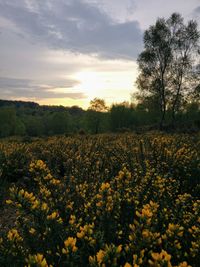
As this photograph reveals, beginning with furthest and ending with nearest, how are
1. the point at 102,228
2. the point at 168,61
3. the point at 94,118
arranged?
1. the point at 94,118
2. the point at 168,61
3. the point at 102,228

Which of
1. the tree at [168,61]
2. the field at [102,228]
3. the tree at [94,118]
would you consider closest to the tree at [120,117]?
the tree at [94,118]

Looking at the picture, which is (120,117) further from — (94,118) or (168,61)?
(168,61)

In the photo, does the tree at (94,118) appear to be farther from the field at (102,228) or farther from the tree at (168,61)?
the field at (102,228)

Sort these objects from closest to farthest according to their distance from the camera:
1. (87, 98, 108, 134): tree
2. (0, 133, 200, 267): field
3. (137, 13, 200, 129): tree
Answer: (0, 133, 200, 267): field < (137, 13, 200, 129): tree < (87, 98, 108, 134): tree

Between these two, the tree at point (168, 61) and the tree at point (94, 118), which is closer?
the tree at point (168, 61)

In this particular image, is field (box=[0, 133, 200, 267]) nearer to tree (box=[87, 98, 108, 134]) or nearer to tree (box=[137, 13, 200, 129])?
tree (box=[137, 13, 200, 129])

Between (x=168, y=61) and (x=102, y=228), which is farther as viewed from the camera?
(x=168, y=61)

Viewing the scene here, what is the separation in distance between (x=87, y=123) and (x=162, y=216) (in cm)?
5870

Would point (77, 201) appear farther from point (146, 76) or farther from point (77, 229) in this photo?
point (146, 76)

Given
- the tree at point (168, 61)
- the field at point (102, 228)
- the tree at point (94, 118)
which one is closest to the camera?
the field at point (102, 228)

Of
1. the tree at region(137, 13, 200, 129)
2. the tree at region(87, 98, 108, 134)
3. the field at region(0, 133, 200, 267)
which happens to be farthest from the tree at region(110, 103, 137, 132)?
the field at region(0, 133, 200, 267)

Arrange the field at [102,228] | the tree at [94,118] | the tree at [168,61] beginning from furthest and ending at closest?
the tree at [94,118], the tree at [168,61], the field at [102,228]

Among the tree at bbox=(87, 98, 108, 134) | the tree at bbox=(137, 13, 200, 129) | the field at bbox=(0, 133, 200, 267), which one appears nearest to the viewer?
the field at bbox=(0, 133, 200, 267)

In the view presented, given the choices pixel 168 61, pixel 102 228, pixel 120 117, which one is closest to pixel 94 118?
pixel 120 117
